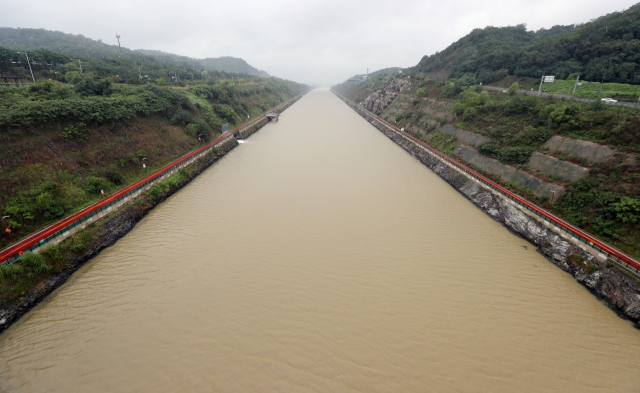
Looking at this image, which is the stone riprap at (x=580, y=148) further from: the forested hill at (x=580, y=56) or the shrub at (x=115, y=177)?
the shrub at (x=115, y=177)

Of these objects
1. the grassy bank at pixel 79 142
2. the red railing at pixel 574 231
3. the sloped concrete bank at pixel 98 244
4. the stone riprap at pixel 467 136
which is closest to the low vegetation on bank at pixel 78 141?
the grassy bank at pixel 79 142

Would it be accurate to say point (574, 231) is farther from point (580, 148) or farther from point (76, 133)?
point (76, 133)

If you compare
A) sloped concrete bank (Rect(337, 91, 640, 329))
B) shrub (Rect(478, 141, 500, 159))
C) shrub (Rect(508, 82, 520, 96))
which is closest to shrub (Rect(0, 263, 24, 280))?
sloped concrete bank (Rect(337, 91, 640, 329))

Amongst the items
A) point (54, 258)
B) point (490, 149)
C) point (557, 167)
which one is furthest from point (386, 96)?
point (54, 258)

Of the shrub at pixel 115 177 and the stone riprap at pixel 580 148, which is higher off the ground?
the shrub at pixel 115 177

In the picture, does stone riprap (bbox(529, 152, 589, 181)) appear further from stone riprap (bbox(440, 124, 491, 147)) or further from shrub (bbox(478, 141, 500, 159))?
stone riprap (bbox(440, 124, 491, 147))

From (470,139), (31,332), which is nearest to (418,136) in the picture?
(470,139)
